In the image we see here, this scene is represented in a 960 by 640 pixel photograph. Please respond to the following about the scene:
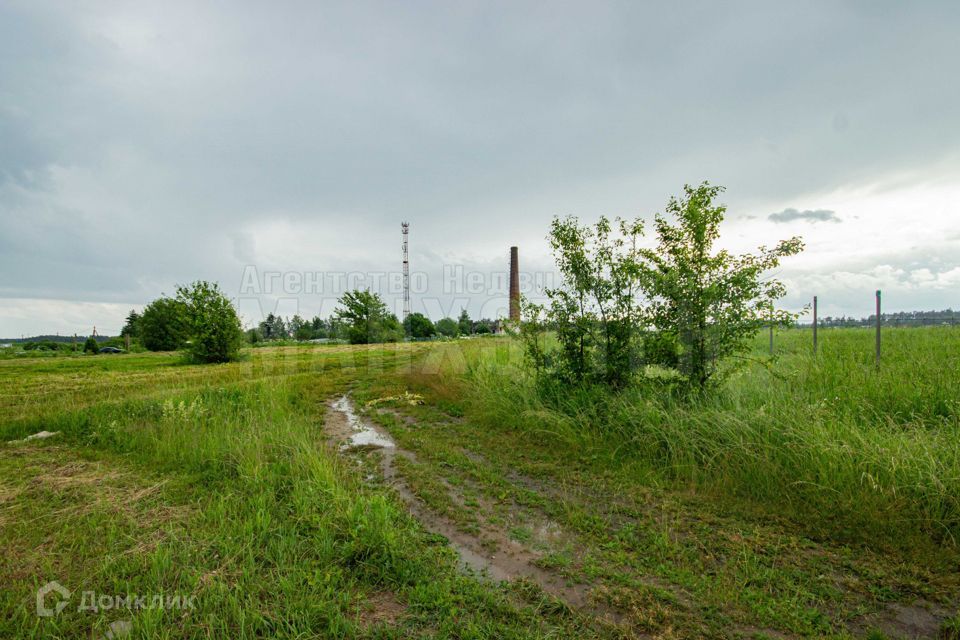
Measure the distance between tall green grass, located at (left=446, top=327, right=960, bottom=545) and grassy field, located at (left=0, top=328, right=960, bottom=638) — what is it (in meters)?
0.03

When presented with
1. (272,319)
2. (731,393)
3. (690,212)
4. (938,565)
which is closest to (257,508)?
(938,565)

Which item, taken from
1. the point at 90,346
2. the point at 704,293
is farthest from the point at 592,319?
the point at 90,346

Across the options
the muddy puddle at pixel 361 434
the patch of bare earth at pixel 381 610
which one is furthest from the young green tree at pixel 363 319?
the patch of bare earth at pixel 381 610

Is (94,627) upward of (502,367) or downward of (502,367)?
downward

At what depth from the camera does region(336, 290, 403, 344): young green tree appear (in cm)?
3209

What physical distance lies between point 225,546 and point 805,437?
17.1ft

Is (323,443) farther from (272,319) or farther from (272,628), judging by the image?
(272,319)

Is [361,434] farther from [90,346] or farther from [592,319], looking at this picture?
[90,346]

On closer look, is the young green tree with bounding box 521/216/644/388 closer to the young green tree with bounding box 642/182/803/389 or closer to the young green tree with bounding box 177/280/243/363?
the young green tree with bounding box 642/182/803/389

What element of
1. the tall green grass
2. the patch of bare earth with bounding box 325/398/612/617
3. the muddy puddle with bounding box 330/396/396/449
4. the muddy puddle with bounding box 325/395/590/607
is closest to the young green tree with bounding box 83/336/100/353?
the muddy puddle with bounding box 330/396/396/449

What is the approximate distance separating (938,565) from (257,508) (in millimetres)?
5139

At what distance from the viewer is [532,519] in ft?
10.9

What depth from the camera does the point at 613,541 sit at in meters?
2.96

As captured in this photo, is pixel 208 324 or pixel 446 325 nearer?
pixel 208 324
